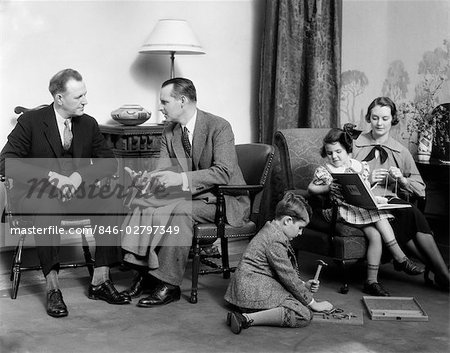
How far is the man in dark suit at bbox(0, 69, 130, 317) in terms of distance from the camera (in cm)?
445

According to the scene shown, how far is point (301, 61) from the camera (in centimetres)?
631

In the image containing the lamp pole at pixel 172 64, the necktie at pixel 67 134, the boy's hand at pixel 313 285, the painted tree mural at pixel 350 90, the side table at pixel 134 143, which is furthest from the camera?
the painted tree mural at pixel 350 90

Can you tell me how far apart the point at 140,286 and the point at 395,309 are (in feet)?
5.11

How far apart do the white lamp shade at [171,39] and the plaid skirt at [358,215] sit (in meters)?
1.77

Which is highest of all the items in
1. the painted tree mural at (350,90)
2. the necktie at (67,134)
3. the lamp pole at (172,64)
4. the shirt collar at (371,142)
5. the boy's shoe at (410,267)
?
the lamp pole at (172,64)

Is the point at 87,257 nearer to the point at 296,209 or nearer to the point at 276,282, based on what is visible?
the point at 276,282

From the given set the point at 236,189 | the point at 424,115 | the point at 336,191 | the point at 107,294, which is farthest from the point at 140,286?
the point at 424,115

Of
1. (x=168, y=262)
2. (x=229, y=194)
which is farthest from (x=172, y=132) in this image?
(x=168, y=262)

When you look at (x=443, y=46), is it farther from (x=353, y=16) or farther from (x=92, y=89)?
(x=92, y=89)

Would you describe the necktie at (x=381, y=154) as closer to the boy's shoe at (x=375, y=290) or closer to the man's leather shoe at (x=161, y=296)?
the boy's shoe at (x=375, y=290)

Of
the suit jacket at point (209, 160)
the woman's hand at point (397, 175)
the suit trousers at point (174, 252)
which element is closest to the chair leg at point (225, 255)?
the suit jacket at point (209, 160)

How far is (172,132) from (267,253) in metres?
1.22

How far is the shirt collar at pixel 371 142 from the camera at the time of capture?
16.6 ft

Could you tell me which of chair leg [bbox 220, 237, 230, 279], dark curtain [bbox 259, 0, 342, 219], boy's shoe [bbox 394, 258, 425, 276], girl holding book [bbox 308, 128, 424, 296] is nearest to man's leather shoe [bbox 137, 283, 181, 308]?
Result: chair leg [bbox 220, 237, 230, 279]
